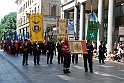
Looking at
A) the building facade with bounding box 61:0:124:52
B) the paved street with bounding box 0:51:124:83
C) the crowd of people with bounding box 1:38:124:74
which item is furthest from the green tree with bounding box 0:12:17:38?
the paved street with bounding box 0:51:124:83

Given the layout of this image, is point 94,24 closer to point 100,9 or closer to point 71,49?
point 100,9

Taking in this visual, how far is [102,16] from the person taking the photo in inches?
1112

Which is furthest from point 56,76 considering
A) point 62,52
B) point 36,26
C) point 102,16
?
point 102,16

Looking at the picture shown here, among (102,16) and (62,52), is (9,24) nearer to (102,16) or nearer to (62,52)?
(102,16)

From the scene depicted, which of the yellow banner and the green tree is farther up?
the green tree

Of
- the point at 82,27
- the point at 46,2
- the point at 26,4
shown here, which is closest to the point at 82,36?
the point at 82,27

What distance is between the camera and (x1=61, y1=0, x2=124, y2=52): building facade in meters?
25.7

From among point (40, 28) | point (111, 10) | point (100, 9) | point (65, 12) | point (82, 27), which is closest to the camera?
point (40, 28)

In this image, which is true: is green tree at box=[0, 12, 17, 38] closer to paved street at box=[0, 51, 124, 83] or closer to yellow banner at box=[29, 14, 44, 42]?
yellow banner at box=[29, 14, 44, 42]

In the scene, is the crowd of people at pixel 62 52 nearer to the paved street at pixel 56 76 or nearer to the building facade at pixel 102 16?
the paved street at pixel 56 76

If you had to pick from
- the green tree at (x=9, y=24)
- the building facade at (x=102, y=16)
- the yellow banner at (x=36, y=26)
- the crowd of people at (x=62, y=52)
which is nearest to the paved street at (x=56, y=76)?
the crowd of people at (x=62, y=52)

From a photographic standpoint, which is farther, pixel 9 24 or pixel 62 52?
pixel 9 24

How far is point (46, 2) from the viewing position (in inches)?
2164

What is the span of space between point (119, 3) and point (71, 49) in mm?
22174
